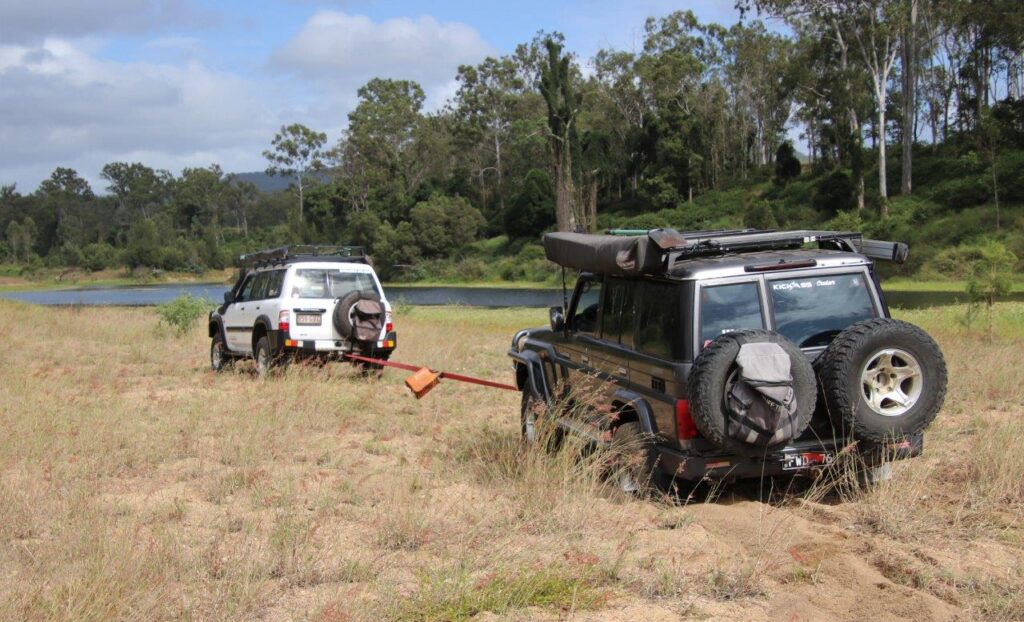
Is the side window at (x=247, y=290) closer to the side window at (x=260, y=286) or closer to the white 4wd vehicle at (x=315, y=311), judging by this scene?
the side window at (x=260, y=286)

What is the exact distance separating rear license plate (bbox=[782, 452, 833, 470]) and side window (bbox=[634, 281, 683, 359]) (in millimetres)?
1012

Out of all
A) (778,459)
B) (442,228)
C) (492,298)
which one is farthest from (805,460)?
(442,228)

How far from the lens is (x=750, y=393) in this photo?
6.24 metres

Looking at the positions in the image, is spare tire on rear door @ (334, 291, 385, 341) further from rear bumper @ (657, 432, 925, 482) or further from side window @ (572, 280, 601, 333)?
rear bumper @ (657, 432, 925, 482)

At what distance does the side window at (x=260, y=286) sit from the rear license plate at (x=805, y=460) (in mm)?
10402

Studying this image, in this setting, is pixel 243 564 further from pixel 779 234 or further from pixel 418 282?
pixel 418 282

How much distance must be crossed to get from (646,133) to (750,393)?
73306mm

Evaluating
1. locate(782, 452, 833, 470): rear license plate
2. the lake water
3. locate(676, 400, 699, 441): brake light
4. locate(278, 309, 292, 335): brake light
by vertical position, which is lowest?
the lake water

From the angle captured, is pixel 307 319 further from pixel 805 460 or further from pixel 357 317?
pixel 805 460

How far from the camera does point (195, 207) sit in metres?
→ 138

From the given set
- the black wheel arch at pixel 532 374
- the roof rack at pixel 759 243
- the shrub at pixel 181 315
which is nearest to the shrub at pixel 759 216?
the shrub at pixel 181 315

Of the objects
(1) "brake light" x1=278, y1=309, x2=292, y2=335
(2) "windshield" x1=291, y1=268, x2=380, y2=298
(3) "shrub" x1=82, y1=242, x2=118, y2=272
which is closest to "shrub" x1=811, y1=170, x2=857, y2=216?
(2) "windshield" x1=291, y1=268, x2=380, y2=298

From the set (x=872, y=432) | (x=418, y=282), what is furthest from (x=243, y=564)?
(x=418, y=282)

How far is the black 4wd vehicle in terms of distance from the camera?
6.30m
